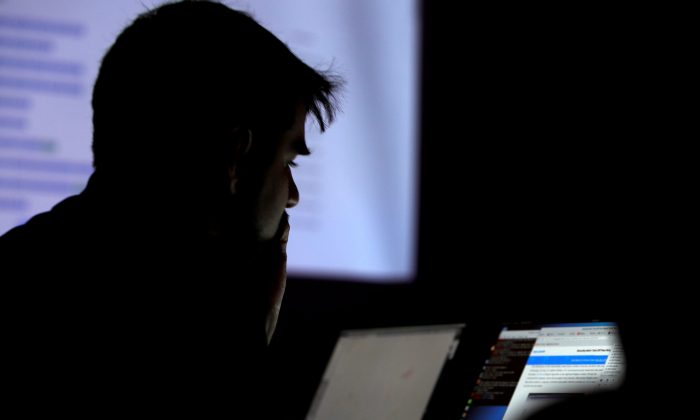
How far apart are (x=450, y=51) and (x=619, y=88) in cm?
50

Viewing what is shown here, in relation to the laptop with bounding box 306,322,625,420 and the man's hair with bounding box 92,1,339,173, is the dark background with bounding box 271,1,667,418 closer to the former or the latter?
the laptop with bounding box 306,322,625,420

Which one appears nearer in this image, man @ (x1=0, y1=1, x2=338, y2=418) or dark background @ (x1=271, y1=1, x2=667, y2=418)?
man @ (x1=0, y1=1, x2=338, y2=418)

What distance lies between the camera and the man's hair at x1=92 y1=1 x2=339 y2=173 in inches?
37.6

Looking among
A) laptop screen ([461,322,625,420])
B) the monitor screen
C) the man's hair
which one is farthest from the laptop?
the monitor screen

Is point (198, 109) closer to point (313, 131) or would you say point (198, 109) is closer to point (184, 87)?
point (184, 87)

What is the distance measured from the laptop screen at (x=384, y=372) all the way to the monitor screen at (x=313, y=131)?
673mm

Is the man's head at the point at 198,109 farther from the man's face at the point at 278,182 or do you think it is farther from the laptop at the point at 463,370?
the laptop at the point at 463,370

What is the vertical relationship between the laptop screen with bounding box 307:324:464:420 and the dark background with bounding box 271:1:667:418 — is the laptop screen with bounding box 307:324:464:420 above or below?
below

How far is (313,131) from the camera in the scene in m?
1.85

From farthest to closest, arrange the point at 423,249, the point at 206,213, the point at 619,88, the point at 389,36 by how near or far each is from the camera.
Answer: the point at 423,249 → the point at 389,36 → the point at 619,88 → the point at 206,213

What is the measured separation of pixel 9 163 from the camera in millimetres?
1902

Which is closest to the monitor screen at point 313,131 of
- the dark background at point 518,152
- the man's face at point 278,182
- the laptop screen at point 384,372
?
the dark background at point 518,152

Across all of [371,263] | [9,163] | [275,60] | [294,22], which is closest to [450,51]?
[294,22]

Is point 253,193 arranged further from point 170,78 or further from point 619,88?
point 619,88
